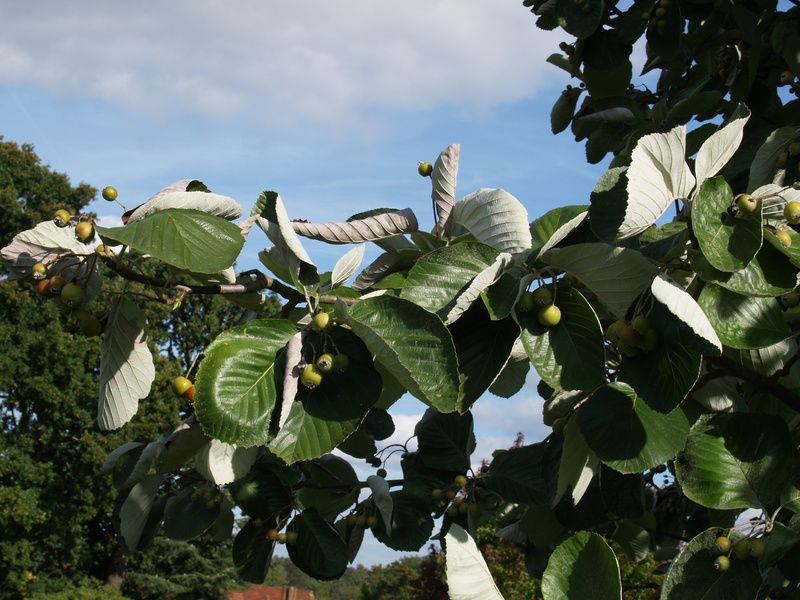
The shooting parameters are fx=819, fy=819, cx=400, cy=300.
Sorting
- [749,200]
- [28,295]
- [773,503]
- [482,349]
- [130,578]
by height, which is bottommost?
[130,578]

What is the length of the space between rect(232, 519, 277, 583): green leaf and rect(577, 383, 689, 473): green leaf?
1277 mm

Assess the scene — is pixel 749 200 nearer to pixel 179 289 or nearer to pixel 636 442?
pixel 636 442

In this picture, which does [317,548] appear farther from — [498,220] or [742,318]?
[742,318]

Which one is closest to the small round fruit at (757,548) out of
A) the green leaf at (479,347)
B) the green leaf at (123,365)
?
the green leaf at (479,347)

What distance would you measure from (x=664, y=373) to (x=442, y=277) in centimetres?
40

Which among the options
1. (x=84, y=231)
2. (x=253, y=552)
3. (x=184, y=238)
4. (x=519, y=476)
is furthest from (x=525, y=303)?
(x=253, y=552)

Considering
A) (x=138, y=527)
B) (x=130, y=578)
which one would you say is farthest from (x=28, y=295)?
(x=138, y=527)

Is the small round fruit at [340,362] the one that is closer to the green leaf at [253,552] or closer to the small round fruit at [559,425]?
the small round fruit at [559,425]

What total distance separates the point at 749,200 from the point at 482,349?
498mm

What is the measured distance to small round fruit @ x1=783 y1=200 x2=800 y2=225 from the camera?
53.6 inches

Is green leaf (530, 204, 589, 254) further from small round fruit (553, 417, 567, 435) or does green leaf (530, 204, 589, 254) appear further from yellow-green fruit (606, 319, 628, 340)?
small round fruit (553, 417, 567, 435)

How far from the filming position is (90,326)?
1.66 m

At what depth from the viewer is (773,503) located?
169cm

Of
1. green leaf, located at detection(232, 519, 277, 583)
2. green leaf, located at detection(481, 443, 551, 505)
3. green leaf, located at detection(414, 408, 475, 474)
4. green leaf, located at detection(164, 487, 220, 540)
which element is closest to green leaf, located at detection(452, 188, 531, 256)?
green leaf, located at detection(481, 443, 551, 505)
